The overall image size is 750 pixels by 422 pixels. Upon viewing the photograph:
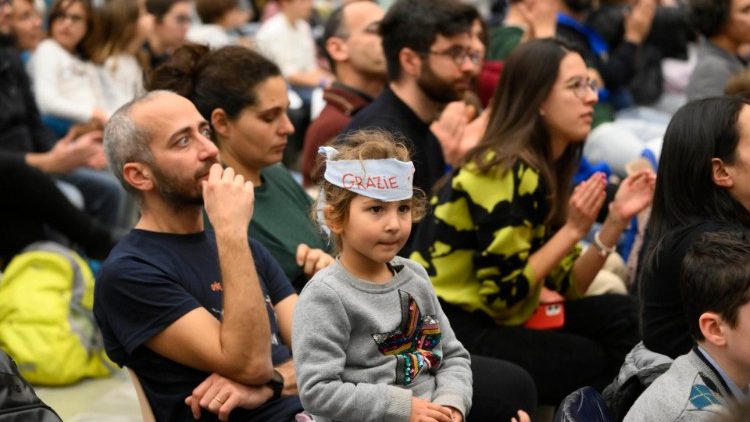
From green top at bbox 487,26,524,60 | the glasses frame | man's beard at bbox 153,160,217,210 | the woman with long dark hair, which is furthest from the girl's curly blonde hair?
green top at bbox 487,26,524,60

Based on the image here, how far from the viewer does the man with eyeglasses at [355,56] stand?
17.0 ft

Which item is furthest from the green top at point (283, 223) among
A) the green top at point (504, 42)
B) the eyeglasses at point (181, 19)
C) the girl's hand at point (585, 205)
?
the eyeglasses at point (181, 19)

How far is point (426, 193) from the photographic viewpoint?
421 cm

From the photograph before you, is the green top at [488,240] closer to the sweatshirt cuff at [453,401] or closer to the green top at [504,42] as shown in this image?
the sweatshirt cuff at [453,401]

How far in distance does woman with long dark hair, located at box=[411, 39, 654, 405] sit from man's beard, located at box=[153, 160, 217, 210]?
975mm

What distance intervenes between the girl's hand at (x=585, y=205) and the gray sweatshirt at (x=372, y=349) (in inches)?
39.8

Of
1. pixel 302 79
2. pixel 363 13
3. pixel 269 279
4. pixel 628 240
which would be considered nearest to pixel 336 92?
pixel 363 13

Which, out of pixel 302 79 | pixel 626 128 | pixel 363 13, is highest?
pixel 363 13

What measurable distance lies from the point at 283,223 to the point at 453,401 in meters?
1.24

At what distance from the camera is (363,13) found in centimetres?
551

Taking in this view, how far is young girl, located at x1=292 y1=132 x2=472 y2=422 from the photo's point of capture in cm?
256

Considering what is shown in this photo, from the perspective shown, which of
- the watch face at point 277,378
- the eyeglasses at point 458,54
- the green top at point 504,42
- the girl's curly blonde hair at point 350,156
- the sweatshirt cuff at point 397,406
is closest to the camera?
the sweatshirt cuff at point 397,406

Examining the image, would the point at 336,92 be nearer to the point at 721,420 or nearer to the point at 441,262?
the point at 441,262

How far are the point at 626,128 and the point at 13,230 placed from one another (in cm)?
292
